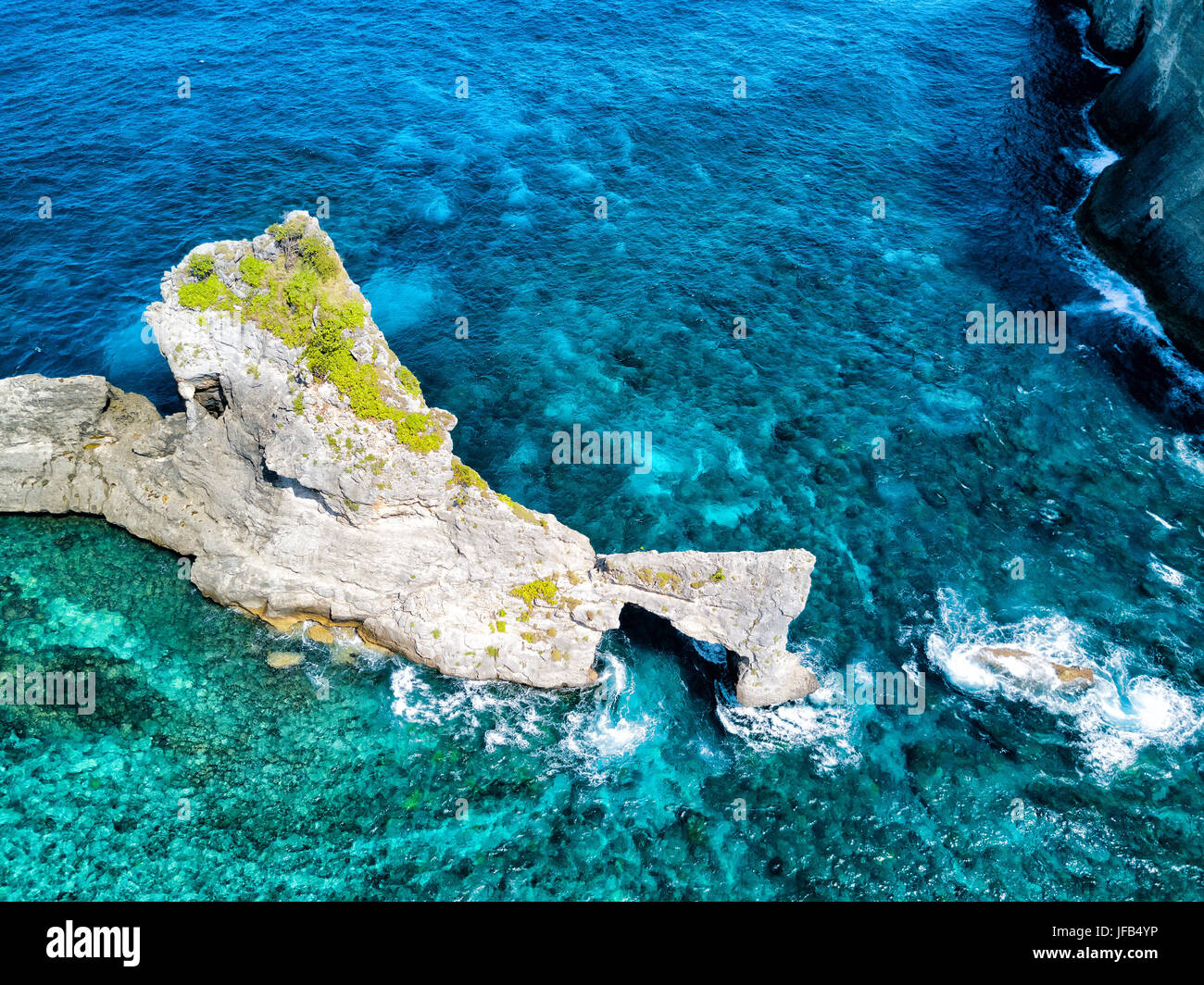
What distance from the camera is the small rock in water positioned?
37.8 metres

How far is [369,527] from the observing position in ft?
125

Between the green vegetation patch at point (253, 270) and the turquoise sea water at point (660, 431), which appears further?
the green vegetation patch at point (253, 270)

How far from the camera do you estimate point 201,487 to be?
1617 inches

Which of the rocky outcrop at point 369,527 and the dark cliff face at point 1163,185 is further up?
the dark cliff face at point 1163,185

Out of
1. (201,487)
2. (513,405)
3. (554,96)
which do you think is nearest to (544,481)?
(513,405)

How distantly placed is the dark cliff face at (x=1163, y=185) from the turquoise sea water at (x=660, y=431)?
231 cm

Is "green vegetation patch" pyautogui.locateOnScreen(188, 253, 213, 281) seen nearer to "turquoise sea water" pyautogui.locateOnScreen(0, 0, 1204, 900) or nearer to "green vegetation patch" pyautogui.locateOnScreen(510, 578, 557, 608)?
"turquoise sea water" pyautogui.locateOnScreen(0, 0, 1204, 900)

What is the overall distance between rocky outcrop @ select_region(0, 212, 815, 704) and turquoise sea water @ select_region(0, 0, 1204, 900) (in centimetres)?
207

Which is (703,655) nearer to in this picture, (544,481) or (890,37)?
(544,481)

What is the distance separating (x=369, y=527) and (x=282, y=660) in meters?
6.72

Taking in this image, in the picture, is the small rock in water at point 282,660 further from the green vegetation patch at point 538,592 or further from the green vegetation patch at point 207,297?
the green vegetation patch at point 207,297

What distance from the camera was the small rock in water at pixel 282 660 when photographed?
37812mm

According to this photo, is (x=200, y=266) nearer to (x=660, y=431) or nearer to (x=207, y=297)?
(x=207, y=297)

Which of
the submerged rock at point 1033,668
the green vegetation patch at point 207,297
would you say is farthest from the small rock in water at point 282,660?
the submerged rock at point 1033,668
